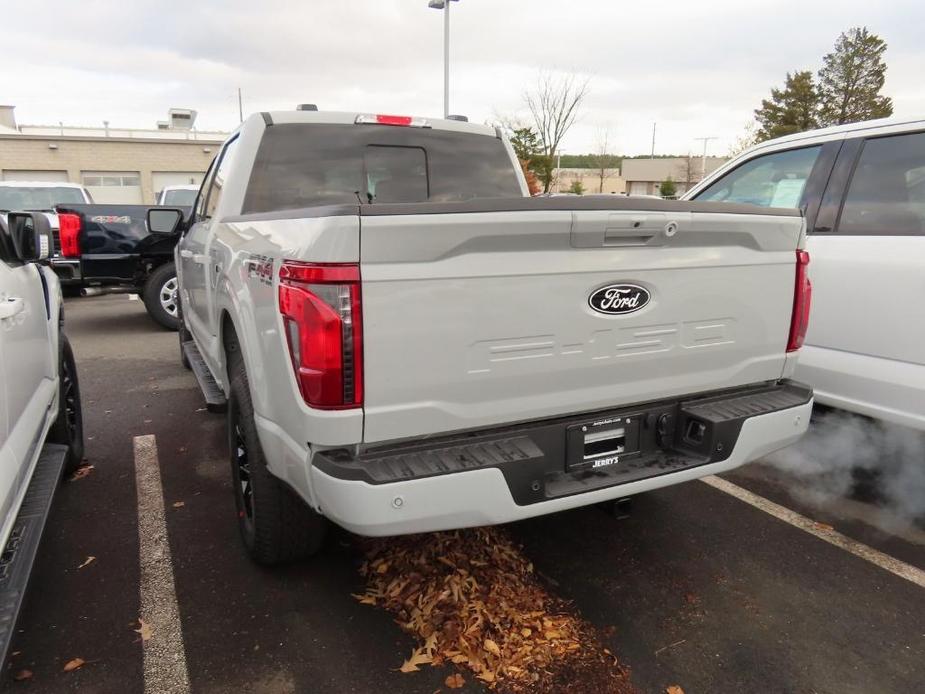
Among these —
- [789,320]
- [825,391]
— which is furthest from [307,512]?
[825,391]

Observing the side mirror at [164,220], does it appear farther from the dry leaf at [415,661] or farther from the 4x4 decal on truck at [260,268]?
the dry leaf at [415,661]

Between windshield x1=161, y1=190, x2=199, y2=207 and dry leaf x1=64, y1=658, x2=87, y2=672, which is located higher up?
windshield x1=161, y1=190, x2=199, y2=207

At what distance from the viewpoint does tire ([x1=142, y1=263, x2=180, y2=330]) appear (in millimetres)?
8719

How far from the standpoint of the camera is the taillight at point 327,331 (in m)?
2.02

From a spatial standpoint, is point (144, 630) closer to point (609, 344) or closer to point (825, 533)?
point (609, 344)

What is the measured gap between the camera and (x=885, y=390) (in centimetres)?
347

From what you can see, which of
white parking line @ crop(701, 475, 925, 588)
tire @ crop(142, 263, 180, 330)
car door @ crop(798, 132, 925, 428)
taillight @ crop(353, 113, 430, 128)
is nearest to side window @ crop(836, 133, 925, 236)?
car door @ crop(798, 132, 925, 428)

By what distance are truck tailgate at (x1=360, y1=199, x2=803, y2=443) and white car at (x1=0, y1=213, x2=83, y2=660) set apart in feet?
4.19

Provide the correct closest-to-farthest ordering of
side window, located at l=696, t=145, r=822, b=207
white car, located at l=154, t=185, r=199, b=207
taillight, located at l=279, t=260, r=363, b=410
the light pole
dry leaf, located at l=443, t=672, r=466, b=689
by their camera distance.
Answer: taillight, located at l=279, t=260, r=363, b=410, dry leaf, located at l=443, t=672, r=466, b=689, side window, located at l=696, t=145, r=822, b=207, white car, located at l=154, t=185, r=199, b=207, the light pole

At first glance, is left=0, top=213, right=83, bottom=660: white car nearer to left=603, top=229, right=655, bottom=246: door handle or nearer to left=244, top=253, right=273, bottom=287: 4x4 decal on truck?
left=244, top=253, right=273, bottom=287: 4x4 decal on truck

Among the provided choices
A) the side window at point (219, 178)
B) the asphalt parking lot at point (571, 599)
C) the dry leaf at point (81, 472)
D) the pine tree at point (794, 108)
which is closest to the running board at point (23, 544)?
the asphalt parking lot at point (571, 599)

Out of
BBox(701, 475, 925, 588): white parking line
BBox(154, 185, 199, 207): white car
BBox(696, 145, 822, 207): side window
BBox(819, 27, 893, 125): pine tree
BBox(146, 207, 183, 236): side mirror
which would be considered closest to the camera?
BBox(701, 475, 925, 588): white parking line

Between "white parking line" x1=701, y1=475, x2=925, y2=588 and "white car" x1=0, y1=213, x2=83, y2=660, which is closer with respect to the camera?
"white car" x1=0, y1=213, x2=83, y2=660

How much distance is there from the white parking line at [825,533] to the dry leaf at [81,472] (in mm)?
3988
